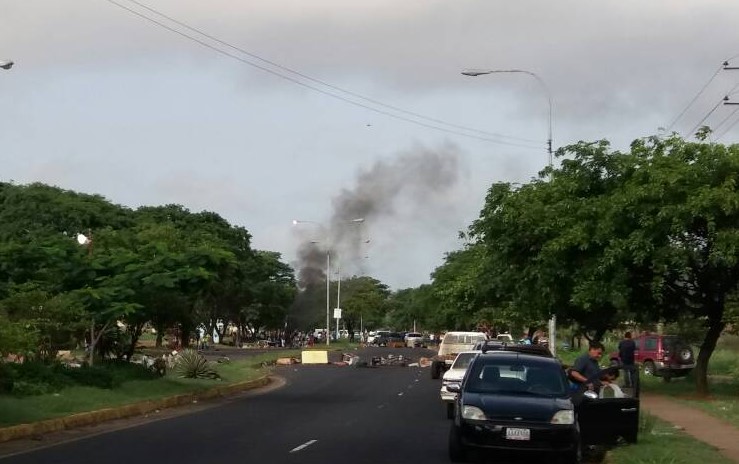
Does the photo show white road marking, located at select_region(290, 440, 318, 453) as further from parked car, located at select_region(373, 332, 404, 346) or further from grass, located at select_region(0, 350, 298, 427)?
parked car, located at select_region(373, 332, 404, 346)

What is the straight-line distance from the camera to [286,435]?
18406mm

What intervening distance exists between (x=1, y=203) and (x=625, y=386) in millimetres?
54211

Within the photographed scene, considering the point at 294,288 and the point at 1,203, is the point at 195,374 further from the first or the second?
the point at 294,288

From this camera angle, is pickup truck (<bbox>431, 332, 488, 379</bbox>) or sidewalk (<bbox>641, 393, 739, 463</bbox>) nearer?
sidewalk (<bbox>641, 393, 739, 463</bbox>)

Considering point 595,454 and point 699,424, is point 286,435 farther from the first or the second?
point 699,424

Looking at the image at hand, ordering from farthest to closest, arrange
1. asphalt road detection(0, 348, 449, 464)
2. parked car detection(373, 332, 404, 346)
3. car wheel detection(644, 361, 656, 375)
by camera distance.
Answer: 1. parked car detection(373, 332, 404, 346)
2. car wheel detection(644, 361, 656, 375)
3. asphalt road detection(0, 348, 449, 464)

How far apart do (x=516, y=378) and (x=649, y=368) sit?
89.9 feet

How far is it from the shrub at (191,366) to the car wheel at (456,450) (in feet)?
62.8

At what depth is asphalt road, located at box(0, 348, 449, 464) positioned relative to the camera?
14922 millimetres

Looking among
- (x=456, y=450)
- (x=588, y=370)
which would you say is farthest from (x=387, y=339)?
(x=456, y=450)

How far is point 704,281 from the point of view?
27.4 metres

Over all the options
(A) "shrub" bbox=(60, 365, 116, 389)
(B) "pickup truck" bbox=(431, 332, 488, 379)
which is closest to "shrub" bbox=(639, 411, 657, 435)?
(A) "shrub" bbox=(60, 365, 116, 389)

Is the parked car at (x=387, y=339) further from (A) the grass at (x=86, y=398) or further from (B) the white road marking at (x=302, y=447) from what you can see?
(B) the white road marking at (x=302, y=447)

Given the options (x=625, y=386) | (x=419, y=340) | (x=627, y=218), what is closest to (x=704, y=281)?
(x=627, y=218)
